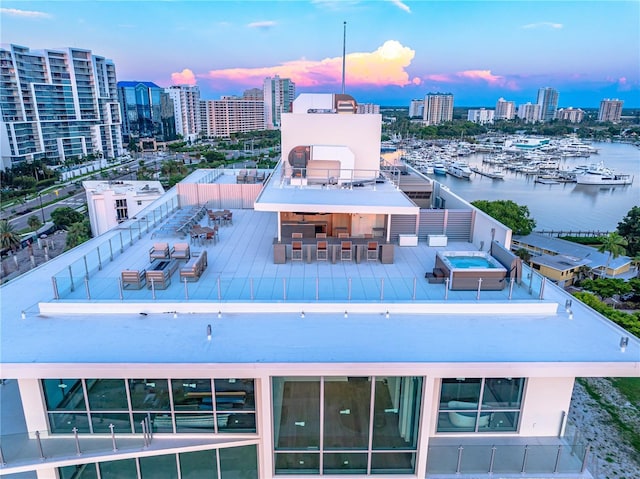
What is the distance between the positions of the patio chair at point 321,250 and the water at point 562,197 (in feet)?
162

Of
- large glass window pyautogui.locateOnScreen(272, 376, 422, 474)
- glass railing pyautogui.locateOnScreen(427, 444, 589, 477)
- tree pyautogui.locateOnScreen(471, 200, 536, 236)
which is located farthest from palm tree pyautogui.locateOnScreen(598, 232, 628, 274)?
large glass window pyautogui.locateOnScreen(272, 376, 422, 474)

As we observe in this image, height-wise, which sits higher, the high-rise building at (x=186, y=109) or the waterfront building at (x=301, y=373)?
the high-rise building at (x=186, y=109)

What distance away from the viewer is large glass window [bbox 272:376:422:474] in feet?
22.8

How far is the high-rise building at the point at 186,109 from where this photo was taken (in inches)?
5492

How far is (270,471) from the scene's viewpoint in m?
7.41

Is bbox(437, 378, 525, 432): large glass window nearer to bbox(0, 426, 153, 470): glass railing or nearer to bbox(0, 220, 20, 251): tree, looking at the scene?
bbox(0, 426, 153, 470): glass railing

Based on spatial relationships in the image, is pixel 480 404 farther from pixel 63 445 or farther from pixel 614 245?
pixel 614 245

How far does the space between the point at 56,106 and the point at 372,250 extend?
98789mm

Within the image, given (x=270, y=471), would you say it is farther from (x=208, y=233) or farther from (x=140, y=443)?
(x=208, y=233)

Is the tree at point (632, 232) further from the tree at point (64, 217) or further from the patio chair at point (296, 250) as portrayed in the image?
the tree at point (64, 217)

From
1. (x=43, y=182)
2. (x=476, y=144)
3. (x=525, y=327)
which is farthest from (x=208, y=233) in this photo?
(x=476, y=144)

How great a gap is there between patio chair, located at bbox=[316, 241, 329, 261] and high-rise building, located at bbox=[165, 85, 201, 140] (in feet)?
450

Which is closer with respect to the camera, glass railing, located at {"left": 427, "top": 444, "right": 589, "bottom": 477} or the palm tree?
glass railing, located at {"left": 427, "top": 444, "right": 589, "bottom": 477}

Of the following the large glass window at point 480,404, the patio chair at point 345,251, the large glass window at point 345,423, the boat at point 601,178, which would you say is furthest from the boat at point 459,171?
the large glass window at point 345,423
